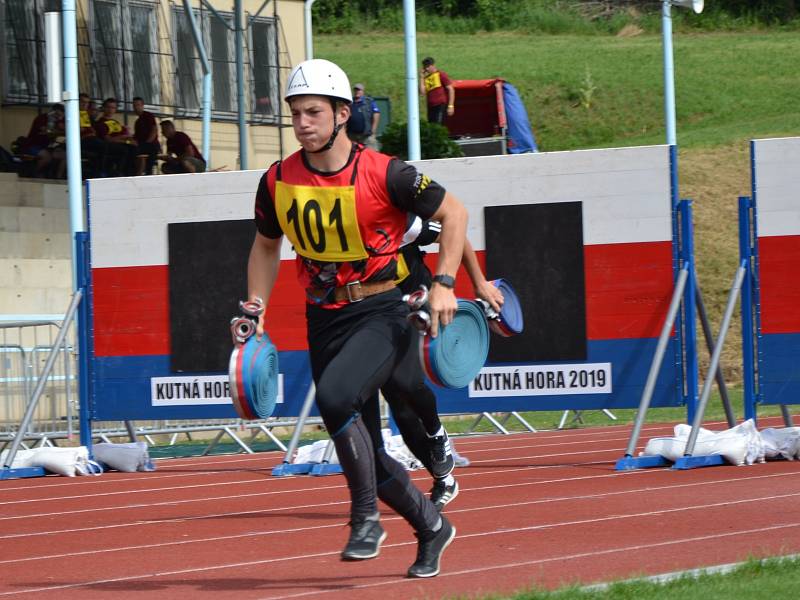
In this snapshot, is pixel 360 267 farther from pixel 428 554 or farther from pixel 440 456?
pixel 440 456

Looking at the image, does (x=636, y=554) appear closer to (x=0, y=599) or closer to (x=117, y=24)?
(x=0, y=599)

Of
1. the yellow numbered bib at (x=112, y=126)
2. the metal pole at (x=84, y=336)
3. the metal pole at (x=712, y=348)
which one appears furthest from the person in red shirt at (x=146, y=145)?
the metal pole at (x=712, y=348)

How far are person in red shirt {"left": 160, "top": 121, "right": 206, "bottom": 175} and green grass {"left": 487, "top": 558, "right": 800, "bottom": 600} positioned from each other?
19839 mm

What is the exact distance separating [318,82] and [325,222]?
0.61 metres

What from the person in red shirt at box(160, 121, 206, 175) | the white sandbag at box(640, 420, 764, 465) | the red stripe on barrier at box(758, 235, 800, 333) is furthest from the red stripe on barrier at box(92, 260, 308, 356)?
the person in red shirt at box(160, 121, 206, 175)

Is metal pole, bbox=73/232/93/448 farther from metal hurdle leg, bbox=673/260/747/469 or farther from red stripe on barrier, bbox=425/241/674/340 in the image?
metal hurdle leg, bbox=673/260/747/469

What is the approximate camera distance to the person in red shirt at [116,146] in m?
25.5

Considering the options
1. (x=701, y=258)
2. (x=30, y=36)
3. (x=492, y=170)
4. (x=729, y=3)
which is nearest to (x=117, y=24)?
(x=30, y=36)

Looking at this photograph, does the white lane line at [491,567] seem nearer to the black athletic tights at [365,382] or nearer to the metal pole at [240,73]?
the black athletic tights at [365,382]

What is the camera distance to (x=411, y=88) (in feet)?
70.2

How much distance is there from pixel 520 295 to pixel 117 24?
18.6m

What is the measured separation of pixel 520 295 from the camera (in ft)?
44.6

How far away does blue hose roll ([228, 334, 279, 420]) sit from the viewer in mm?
7477

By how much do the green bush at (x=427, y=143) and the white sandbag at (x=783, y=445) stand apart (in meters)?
14.8
